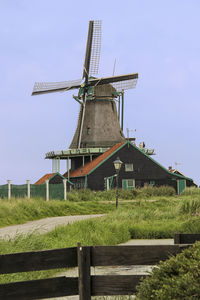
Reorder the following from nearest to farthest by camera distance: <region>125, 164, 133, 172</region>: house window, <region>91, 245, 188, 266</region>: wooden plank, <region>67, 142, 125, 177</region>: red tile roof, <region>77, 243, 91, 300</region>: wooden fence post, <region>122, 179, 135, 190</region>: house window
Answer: <region>77, 243, 91, 300</region>: wooden fence post < <region>91, 245, 188, 266</region>: wooden plank < <region>67, 142, 125, 177</region>: red tile roof < <region>122, 179, 135, 190</region>: house window < <region>125, 164, 133, 172</region>: house window

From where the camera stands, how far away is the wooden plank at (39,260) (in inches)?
218

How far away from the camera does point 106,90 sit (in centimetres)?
4828

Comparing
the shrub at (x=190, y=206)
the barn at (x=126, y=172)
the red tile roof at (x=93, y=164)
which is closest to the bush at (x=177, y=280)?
the shrub at (x=190, y=206)

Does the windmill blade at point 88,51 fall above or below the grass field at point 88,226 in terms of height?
above

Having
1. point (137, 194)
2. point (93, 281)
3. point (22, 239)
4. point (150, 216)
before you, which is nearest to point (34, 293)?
point (93, 281)

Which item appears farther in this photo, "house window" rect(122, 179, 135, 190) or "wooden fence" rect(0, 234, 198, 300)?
"house window" rect(122, 179, 135, 190)

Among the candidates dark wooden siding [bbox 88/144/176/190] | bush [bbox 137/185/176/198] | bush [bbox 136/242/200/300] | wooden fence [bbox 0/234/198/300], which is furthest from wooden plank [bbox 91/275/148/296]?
dark wooden siding [bbox 88/144/176/190]

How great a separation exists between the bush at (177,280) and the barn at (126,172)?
39.4 m

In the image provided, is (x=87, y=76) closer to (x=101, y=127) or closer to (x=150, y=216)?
(x=101, y=127)

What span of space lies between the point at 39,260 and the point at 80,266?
496mm

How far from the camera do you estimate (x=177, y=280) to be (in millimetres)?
4117

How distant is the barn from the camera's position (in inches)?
1743

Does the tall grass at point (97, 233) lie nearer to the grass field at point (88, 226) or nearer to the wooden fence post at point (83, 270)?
the grass field at point (88, 226)

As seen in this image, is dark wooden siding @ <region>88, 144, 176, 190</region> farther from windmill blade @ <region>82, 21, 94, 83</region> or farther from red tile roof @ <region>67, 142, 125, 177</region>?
windmill blade @ <region>82, 21, 94, 83</region>
